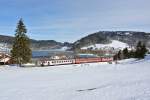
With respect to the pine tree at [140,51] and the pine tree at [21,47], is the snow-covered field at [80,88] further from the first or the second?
the pine tree at [140,51]

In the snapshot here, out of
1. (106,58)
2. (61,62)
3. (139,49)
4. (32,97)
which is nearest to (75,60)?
(61,62)

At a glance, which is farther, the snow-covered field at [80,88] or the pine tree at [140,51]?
the pine tree at [140,51]

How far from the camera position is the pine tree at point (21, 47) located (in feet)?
217

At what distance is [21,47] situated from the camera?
6638 centimetres

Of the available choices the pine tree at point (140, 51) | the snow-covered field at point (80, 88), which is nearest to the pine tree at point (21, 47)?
the snow-covered field at point (80, 88)

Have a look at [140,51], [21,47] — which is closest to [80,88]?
[21,47]

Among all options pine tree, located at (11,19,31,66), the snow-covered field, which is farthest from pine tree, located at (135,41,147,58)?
the snow-covered field

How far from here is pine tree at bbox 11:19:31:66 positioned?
217ft

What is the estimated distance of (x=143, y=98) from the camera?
15164 millimetres

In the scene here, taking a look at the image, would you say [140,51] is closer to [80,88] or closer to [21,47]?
[21,47]

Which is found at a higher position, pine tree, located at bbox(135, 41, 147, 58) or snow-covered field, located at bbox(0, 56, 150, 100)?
pine tree, located at bbox(135, 41, 147, 58)

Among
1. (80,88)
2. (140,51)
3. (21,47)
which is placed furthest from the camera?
(140,51)

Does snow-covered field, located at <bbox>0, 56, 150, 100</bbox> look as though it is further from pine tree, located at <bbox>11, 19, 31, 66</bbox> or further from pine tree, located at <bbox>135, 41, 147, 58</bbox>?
pine tree, located at <bbox>135, 41, 147, 58</bbox>

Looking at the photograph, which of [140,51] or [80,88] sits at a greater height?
[140,51]
